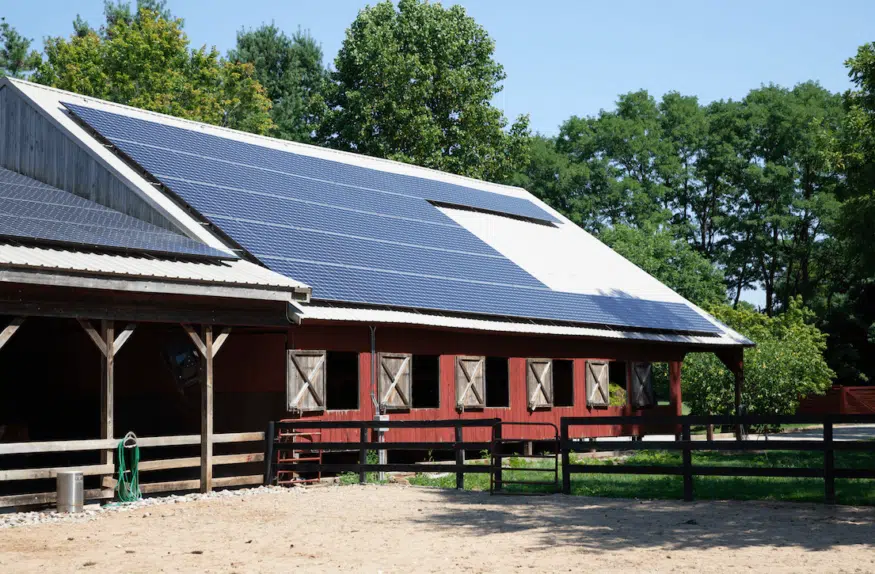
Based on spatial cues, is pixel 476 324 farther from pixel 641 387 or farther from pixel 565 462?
pixel 641 387

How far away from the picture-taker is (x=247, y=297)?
17.4 metres

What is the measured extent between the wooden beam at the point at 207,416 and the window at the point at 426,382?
6850 mm

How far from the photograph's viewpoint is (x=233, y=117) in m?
53.3

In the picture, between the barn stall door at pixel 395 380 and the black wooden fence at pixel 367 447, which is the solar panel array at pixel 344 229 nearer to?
the barn stall door at pixel 395 380

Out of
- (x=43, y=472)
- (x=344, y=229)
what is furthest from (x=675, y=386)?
(x=43, y=472)

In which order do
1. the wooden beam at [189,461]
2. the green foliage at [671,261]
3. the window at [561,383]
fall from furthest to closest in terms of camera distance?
the green foliage at [671,261] → the window at [561,383] → the wooden beam at [189,461]

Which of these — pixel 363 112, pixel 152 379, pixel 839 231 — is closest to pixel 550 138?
pixel 363 112

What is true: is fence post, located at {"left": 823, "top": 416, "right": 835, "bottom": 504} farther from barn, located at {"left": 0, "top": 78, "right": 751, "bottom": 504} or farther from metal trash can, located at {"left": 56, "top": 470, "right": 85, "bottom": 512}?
metal trash can, located at {"left": 56, "top": 470, "right": 85, "bottom": 512}

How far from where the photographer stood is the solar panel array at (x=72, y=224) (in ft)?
55.3

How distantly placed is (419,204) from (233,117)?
87.3 ft

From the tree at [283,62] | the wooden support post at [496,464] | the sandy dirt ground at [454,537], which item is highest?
the tree at [283,62]

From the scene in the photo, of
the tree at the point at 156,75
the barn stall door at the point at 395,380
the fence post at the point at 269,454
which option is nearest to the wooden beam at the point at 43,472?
the fence post at the point at 269,454

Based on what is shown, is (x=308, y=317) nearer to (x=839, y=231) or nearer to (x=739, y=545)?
(x=739, y=545)

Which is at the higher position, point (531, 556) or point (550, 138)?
point (550, 138)
